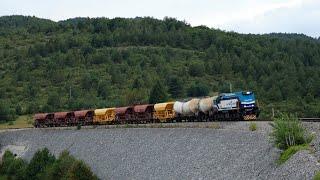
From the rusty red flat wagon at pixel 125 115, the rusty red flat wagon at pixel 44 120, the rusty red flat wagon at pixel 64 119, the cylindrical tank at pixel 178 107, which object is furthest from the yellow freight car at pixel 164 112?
the rusty red flat wagon at pixel 44 120

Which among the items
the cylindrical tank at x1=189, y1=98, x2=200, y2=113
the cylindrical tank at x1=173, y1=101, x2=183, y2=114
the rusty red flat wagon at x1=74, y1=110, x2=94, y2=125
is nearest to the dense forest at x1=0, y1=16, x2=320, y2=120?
the rusty red flat wagon at x1=74, y1=110, x2=94, y2=125

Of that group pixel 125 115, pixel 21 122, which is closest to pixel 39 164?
pixel 125 115

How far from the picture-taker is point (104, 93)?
141m

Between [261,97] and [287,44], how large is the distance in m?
101

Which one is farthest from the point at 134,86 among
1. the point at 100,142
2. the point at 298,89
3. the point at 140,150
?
the point at 140,150

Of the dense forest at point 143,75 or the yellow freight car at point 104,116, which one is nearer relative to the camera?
the yellow freight car at point 104,116

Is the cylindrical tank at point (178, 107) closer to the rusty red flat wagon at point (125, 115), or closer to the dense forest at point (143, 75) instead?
the rusty red flat wagon at point (125, 115)

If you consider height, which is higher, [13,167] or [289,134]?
[289,134]

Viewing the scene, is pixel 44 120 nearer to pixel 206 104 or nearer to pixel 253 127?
pixel 206 104

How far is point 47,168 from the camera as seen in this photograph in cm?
4609

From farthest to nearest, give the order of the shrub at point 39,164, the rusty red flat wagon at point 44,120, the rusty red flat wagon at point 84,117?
the rusty red flat wagon at point 44,120
the rusty red flat wagon at point 84,117
the shrub at point 39,164

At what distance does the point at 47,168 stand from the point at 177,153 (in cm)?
1299

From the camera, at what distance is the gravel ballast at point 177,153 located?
2829cm

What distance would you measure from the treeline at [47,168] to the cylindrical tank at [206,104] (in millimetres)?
12772
